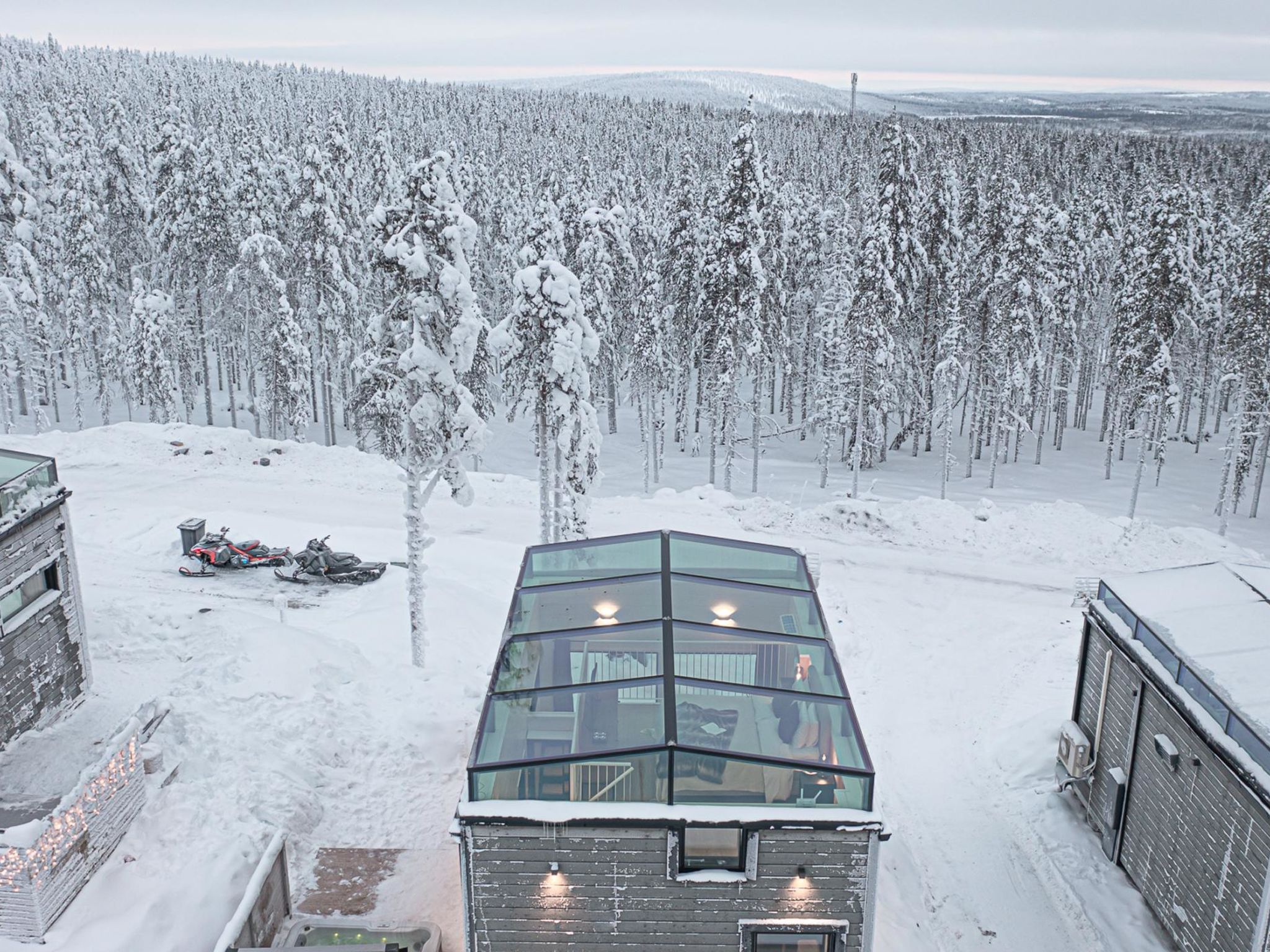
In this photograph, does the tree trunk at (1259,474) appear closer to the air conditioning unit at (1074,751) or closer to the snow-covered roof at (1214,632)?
the snow-covered roof at (1214,632)

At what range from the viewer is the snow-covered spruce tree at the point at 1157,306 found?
33.2 meters

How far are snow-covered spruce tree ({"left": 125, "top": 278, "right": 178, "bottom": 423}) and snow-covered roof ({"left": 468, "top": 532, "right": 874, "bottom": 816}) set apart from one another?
32214 mm

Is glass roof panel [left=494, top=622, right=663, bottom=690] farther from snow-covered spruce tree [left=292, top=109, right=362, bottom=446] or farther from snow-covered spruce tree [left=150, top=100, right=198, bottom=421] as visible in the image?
snow-covered spruce tree [left=150, top=100, right=198, bottom=421]

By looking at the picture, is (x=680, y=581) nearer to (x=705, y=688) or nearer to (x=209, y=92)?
(x=705, y=688)

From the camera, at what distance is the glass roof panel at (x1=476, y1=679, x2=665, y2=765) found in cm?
945

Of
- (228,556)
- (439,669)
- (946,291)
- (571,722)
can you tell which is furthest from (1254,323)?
(228,556)

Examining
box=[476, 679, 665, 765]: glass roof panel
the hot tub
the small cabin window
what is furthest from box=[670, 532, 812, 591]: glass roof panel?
the hot tub

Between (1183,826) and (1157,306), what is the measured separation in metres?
26.9

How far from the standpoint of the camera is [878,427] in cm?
3997

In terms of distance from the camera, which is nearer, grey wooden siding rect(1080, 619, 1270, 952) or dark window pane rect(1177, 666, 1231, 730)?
grey wooden siding rect(1080, 619, 1270, 952)

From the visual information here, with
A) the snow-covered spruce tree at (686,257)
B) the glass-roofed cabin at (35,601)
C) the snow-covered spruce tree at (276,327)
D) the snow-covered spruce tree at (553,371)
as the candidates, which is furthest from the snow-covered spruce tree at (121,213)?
the glass-roofed cabin at (35,601)

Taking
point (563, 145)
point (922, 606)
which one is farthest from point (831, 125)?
point (922, 606)

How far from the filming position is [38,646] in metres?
13.7

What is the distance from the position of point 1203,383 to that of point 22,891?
174 ft
